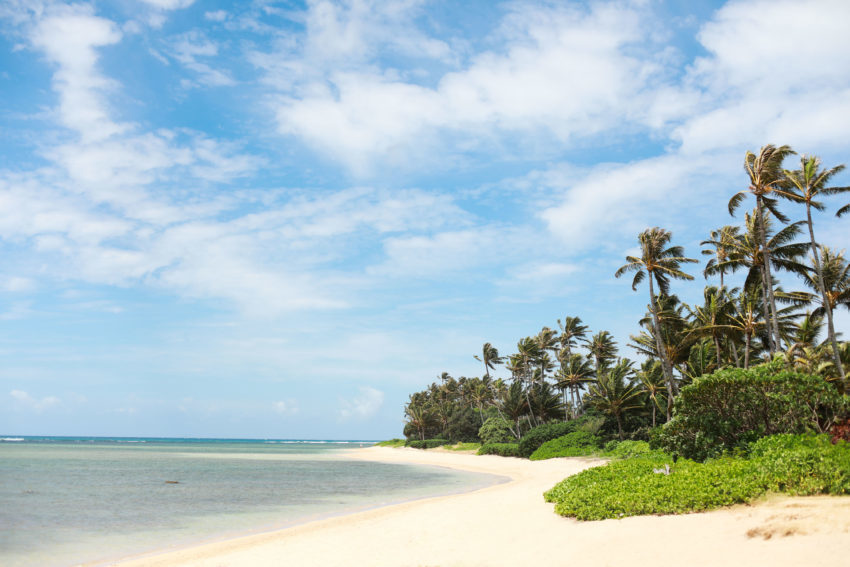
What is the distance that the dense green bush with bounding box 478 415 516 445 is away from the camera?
183ft

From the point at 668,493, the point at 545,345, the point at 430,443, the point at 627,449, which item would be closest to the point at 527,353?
the point at 545,345

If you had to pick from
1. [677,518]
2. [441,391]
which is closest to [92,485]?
[677,518]

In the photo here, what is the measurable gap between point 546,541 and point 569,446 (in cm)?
3140

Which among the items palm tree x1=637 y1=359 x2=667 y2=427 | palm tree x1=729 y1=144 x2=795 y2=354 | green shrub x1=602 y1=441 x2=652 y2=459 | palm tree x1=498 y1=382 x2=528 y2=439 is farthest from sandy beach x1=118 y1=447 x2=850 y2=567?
palm tree x1=498 y1=382 x2=528 y2=439

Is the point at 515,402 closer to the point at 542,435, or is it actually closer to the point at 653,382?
the point at 542,435

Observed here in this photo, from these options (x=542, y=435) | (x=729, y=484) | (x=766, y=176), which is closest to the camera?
(x=729, y=484)

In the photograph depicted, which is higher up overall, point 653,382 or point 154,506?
point 653,382

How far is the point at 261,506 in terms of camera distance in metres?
20.8

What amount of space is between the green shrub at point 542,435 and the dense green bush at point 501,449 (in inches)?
56.8

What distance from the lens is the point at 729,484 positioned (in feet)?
33.2

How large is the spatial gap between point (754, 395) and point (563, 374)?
134 ft

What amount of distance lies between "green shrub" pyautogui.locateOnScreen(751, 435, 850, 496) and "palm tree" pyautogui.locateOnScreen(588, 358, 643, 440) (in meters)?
27.2

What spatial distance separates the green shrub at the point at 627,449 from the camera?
2642cm

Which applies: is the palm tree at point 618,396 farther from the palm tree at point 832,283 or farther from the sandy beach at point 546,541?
the sandy beach at point 546,541
